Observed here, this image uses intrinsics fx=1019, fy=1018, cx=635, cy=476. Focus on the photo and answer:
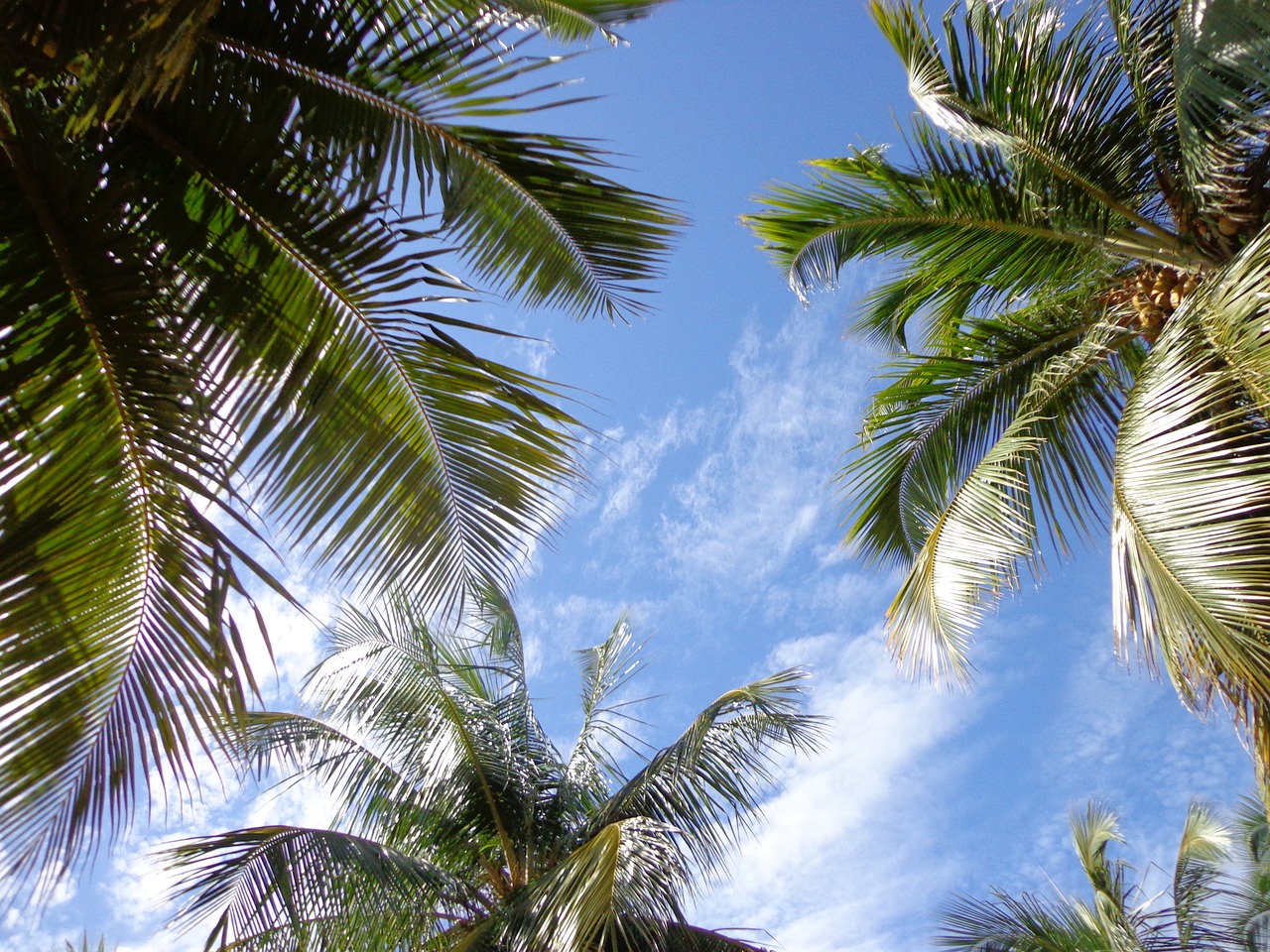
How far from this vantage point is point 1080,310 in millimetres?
6531

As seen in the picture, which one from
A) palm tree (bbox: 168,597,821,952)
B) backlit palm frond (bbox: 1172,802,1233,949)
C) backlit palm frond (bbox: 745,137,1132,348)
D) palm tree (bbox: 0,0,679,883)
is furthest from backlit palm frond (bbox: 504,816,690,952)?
backlit palm frond (bbox: 1172,802,1233,949)

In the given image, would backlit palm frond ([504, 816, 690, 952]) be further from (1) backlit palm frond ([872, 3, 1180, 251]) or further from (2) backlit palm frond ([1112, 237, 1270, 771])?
(1) backlit palm frond ([872, 3, 1180, 251])

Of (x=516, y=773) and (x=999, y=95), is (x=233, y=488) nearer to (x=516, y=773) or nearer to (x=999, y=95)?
(x=999, y=95)

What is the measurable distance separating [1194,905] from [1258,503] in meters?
8.14

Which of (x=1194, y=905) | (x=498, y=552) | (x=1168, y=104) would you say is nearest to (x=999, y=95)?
(x=1168, y=104)

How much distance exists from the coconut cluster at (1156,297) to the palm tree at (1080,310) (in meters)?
0.01

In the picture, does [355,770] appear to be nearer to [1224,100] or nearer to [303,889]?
[303,889]

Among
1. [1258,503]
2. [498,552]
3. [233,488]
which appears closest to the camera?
[233,488]

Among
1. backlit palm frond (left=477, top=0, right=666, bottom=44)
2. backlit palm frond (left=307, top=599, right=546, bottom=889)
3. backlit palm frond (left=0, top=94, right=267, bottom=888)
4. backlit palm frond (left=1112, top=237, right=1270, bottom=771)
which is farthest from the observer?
backlit palm frond (left=307, top=599, right=546, bottom=889)

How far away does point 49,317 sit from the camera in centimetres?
331

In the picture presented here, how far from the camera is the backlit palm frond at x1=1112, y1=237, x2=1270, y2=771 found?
162 inches

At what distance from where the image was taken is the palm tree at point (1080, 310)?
442 centimetres

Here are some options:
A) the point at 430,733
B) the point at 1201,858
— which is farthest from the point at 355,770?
the point at 1201,858

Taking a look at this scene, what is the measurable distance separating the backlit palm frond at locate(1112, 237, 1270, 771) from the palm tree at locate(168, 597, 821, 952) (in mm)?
3274
